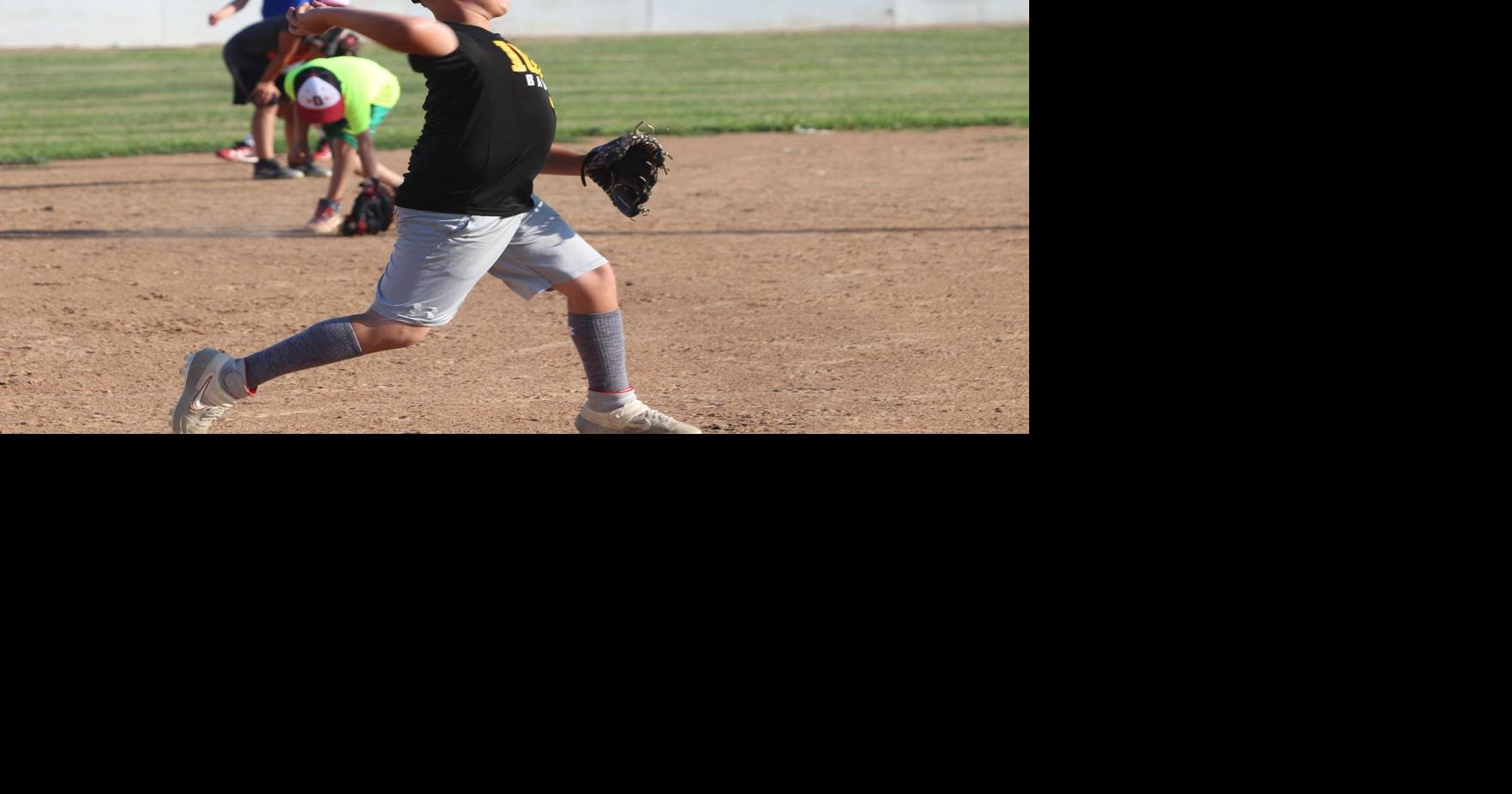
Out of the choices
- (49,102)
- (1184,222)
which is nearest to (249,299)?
(1184,222)

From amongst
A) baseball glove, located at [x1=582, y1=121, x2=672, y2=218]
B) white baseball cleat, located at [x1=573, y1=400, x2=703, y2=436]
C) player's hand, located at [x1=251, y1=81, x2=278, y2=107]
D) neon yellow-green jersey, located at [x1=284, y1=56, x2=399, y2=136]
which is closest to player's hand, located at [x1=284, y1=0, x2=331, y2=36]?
baseball glove, located at [x1=582, y1=121, x2=672, y2=218]

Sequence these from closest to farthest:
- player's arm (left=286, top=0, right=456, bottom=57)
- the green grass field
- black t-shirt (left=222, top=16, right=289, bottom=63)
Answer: player's arm (left=286, top=0, right=456, bottom=57) < black t-shirt (left=222, top=16, right=289, bottom=63) < the green grass field

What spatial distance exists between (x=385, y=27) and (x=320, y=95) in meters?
4.80

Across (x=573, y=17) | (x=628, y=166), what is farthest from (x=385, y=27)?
(x=573, y=17)

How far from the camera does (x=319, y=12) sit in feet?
13.2

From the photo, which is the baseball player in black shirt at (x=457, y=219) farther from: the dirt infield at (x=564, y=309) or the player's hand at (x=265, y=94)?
the player's hand at (x=265, y=94)

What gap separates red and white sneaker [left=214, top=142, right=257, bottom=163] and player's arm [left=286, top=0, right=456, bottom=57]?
327 inches

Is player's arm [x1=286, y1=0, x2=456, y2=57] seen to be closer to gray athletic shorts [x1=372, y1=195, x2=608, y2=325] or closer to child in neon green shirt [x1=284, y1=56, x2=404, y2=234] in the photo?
gray athletic shorts [x1=372, y1=195, x2=608, y2=325]

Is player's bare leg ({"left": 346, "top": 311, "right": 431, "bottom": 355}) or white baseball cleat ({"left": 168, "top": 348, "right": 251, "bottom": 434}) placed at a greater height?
player's bare leg ({"left": 346, "top": 311, "right": 431, "bottom": 355})

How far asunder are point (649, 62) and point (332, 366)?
18.3 metres

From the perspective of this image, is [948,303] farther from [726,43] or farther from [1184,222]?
[726,43]

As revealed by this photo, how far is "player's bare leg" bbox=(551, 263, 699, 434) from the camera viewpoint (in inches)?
193

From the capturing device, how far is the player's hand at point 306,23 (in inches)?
159

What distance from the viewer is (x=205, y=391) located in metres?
4.74
